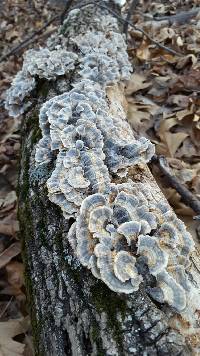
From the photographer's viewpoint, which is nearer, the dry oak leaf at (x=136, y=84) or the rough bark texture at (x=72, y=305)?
the rough bark texture at (x=72, y=305)

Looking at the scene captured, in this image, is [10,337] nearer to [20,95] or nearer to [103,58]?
[20,95]

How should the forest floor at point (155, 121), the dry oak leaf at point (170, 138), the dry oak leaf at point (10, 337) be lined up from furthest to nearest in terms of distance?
the dry oak leaf at point (170, 138) < the forest floor at point (155, 121) < the dry oak leaf at point (10, 337)

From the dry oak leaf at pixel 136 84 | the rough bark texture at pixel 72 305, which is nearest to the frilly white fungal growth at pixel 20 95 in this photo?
the rough bark texture at pixel 72 305

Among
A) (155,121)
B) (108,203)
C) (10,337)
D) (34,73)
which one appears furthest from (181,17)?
(10,337)

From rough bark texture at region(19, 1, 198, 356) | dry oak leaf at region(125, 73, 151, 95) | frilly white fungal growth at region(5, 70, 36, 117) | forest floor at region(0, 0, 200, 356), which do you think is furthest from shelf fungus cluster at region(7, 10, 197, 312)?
dry oak leaf at region(125, 73, 151, 95)

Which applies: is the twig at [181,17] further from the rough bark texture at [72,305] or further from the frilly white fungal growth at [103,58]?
the rough bark texture at [72,305]

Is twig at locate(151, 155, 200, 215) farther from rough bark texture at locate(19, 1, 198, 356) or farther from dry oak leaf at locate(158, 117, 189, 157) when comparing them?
rough bark texture at locate(19, 1, 198, 356)

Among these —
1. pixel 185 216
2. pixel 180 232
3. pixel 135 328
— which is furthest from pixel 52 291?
pixel 185 216
